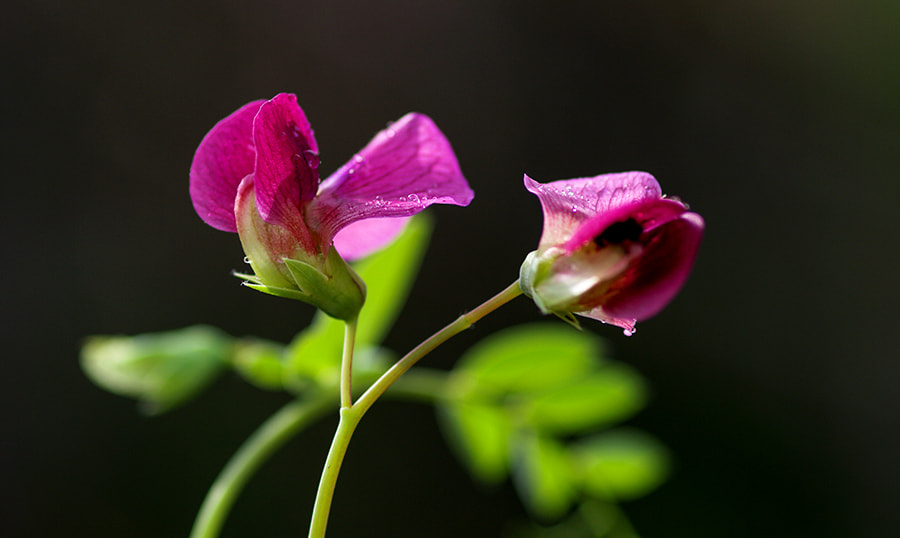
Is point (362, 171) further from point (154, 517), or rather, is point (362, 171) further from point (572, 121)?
point (572, 121)

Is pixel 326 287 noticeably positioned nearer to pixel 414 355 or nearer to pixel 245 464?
pixel 414 355

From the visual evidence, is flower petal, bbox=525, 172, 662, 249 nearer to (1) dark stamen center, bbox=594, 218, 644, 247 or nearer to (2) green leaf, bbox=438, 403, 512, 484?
(1) dark stamen center, bbox=594, 218, 644, 247

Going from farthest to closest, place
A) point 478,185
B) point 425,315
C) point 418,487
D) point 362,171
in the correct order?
point 478,185, point 425,315, point 418,487, point 362,171

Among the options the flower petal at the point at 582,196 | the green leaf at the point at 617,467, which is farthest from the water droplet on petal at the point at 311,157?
the green leaf at the point at 617,467

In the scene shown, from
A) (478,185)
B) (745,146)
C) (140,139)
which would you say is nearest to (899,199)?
(745,146)

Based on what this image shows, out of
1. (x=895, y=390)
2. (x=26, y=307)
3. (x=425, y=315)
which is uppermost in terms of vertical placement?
(x=26, y=307)

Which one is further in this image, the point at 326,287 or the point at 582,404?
the point at 582,404

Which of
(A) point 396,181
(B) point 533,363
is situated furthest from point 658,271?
(B) point 533,363

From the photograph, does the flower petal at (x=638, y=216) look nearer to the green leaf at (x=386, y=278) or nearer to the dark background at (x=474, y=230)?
the green leaf at (x=386, y=278)
